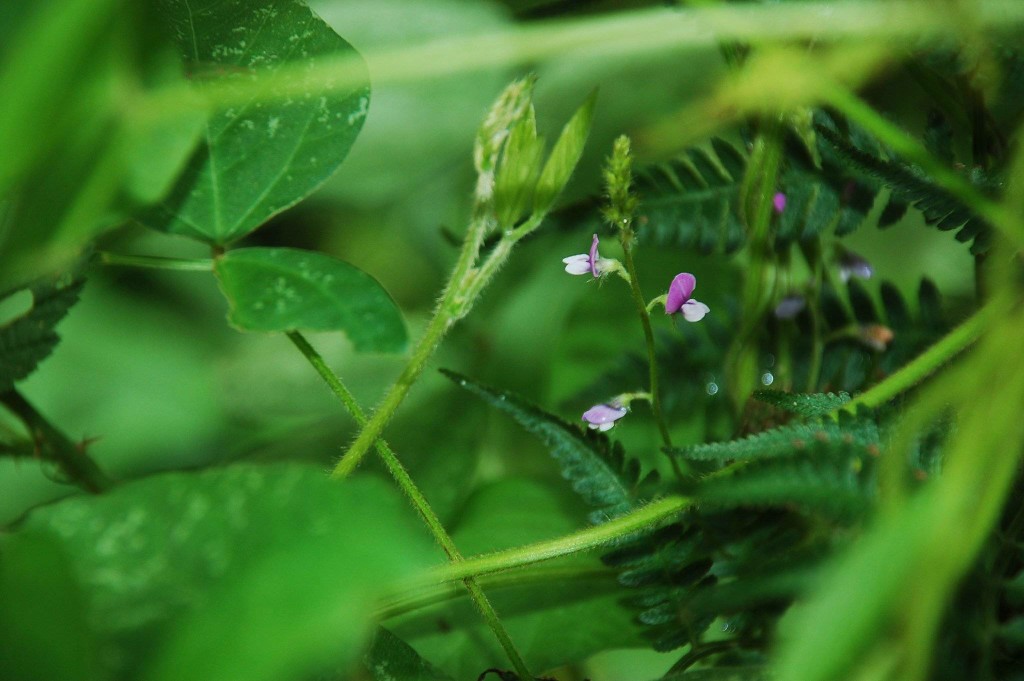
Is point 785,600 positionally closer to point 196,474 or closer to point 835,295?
point 835,295

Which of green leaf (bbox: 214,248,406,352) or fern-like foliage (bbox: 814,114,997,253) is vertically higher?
fern-like foliage (bbox: 814,114,997,253)

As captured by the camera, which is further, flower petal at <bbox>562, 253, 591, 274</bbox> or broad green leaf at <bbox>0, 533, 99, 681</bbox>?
flower petal at <bbox>562, 253, 591, 274</bbox>

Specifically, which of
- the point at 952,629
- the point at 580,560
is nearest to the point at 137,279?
the point at 580,560

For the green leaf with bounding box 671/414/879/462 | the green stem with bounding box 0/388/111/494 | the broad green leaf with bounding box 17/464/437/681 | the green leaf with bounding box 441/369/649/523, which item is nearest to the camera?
the broad green leaf with bounding box 17/464/437/681

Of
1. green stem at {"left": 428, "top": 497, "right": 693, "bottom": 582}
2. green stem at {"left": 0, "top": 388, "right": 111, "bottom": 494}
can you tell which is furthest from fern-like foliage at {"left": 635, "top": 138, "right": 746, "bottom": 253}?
green stem at {"left": 0, "top": 388, "right": 111, "bottom": 494}

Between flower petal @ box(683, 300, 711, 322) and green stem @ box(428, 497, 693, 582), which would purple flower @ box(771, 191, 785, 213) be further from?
green stem @ box(428, 497, 693, 582)

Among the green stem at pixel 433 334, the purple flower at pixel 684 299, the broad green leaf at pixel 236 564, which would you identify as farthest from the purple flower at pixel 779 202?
the broad green leaf at pixel 236 564
